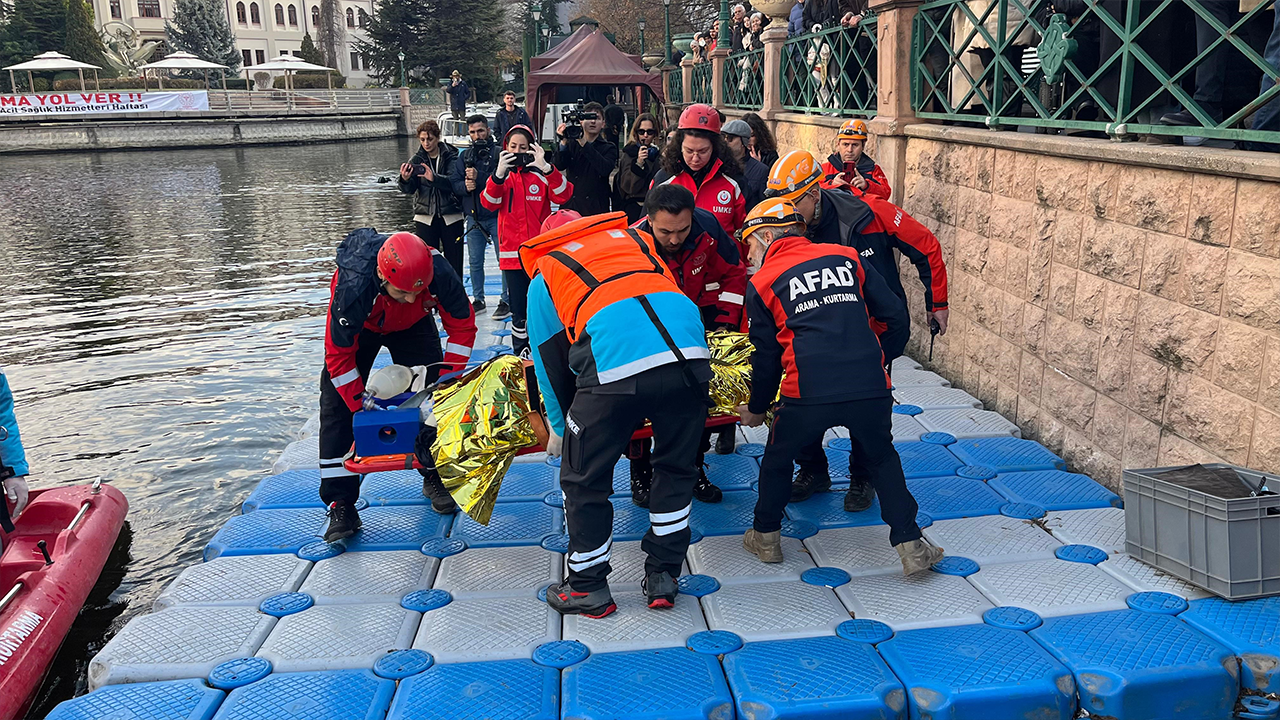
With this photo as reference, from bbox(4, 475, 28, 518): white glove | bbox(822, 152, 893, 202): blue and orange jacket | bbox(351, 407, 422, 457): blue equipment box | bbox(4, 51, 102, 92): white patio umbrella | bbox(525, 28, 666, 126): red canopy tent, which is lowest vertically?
bbox(4, 475, 28, 518): white glove

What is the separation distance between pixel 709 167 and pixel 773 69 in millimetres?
6415

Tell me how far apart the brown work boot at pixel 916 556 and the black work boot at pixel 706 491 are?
1275mm

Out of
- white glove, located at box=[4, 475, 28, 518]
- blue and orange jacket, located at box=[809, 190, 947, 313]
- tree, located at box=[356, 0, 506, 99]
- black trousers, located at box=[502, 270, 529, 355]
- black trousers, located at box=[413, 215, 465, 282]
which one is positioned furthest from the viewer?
tree, located at box=[356, 0, 506, 99]

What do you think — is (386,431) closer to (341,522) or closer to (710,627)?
(341,522)

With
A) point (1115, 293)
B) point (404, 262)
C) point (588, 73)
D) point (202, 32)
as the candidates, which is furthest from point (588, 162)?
point (202, 32)

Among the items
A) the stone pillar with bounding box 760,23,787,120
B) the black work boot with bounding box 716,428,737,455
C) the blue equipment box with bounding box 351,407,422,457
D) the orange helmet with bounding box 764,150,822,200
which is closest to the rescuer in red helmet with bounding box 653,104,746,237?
the orange helmet with bounding box 764,150,822,200

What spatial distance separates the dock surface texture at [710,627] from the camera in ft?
11.4

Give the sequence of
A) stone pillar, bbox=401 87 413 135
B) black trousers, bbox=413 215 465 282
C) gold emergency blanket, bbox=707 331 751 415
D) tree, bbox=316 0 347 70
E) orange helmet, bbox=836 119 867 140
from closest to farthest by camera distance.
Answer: gold emergency blanket, bbox=707 331 751 415 < orange helmet, bbox=836 119 867 140 < black trousers, bbox=413 215 465 282 < stone pillar, bbox=401 87 413 135 < tree, bbox=316 0 347 70

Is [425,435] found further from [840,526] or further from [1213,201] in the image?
[1213,201]

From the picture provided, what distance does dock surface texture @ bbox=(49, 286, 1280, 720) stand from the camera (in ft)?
11.4

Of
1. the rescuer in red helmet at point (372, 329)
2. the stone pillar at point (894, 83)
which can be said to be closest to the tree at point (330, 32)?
the stone pillar at point (894, 83)

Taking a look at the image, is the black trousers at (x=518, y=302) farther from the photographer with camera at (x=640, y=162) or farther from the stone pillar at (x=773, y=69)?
the stone pillar at (x=773, y=69)

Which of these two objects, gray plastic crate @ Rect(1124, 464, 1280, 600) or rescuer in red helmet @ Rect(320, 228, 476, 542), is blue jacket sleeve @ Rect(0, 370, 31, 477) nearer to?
rescuer in red helmet @ Rect(320, 228, 476, 542)

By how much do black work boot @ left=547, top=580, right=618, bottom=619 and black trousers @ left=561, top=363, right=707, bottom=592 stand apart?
3cm
